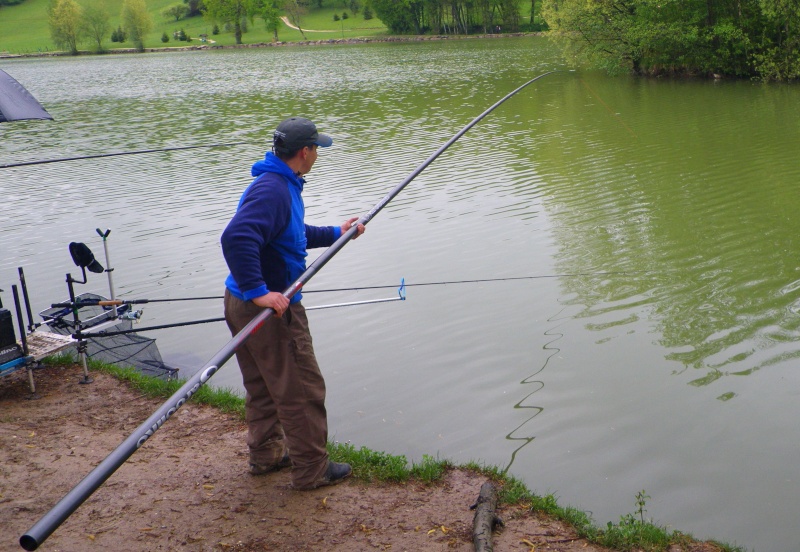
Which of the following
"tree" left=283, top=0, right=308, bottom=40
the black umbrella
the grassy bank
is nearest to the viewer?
the grassy bank

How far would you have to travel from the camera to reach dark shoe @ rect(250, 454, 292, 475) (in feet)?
15.1

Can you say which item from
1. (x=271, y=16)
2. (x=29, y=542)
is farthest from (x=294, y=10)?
(x=29, y=542)

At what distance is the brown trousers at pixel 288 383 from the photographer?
4.12 meters

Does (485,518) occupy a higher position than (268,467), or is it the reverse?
(268,467)

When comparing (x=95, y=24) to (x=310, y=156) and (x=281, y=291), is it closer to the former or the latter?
(x=310, y=156)

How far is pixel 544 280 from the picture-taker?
347 inches

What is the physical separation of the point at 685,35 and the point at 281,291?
27421 millimetres

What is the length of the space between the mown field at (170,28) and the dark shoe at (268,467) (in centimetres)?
7962

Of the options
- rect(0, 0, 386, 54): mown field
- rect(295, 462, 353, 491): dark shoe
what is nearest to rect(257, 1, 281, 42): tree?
rect(0, 0, 386, 54): mown field

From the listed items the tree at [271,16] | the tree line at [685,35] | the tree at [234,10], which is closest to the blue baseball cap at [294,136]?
the tree line at [685,35]

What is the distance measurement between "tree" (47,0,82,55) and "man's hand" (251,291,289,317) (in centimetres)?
9555

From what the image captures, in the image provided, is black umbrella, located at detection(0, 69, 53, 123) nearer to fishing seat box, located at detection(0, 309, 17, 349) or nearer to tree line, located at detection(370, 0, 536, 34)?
fishing seat box, located at detection(0, 309, 17, 349)

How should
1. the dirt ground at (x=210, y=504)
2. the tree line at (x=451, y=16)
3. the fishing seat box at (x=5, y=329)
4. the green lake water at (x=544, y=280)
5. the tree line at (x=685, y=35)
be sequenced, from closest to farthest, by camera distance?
the dirt ground at (x=210, y=504) → the green lake water at (x=544, y=280) → the fishing seat box at (x=5, y=329) → the tree line at (x=685, y=35) → the tree line at (x=451, y=16)

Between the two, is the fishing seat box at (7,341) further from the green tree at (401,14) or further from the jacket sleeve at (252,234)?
the green tree at (401,14)
